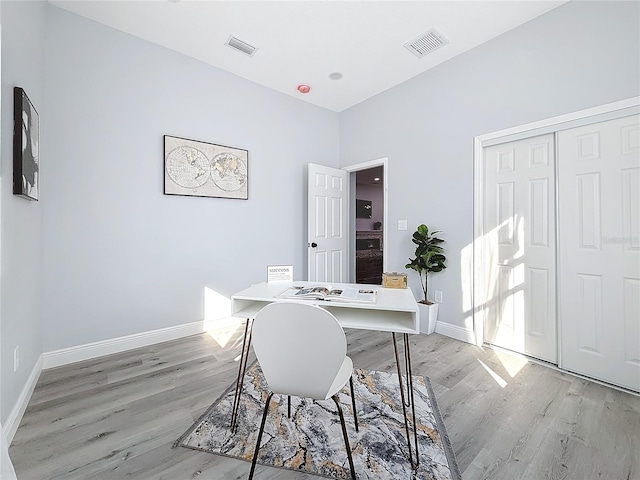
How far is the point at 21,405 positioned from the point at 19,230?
1.06 metres

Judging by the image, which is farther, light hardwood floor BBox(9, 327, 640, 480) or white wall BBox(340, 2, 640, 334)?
white wall BBox(340, 2, 640, 334)

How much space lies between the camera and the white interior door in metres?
4.06

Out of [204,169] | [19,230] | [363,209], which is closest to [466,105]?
[204,169]

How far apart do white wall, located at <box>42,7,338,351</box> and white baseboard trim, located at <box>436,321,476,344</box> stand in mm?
2156

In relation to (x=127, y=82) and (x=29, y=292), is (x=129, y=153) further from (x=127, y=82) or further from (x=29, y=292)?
(x=29, y=292)

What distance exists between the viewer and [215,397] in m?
1.99

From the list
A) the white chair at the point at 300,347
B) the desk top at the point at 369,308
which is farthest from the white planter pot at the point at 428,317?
the white chair at the point at 300,347

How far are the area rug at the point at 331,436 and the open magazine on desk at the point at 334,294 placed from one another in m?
0.76

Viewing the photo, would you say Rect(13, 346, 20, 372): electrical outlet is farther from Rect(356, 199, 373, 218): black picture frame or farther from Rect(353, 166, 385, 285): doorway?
Rect(356, 199, 373, 218): black picture frame

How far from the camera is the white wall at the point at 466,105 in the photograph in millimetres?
2186

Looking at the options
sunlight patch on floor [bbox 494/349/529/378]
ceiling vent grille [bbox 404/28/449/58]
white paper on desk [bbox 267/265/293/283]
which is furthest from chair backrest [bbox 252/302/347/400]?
ceiling vent grille [bbox 404/28/449/58]

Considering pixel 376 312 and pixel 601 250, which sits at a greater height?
pixel 601 250

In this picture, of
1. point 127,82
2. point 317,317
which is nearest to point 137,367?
point 317,317

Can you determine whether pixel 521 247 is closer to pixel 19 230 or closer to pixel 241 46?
pixel 241 46
